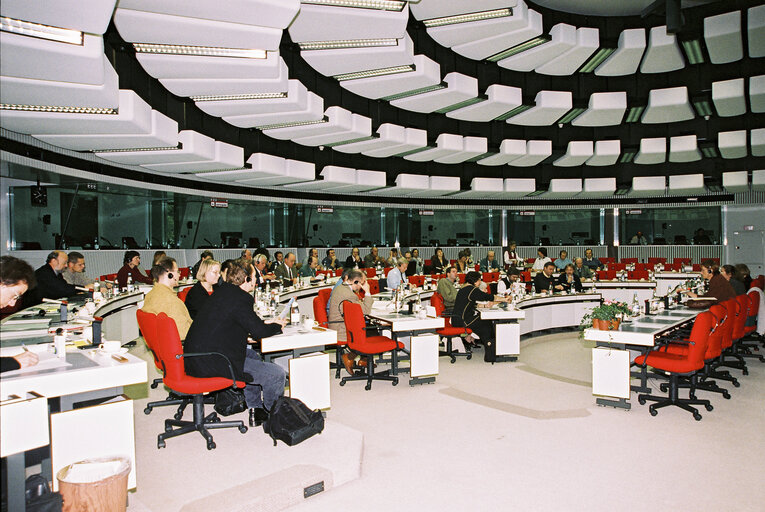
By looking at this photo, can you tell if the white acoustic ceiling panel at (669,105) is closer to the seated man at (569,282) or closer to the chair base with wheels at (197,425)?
the seated man at (569,282)

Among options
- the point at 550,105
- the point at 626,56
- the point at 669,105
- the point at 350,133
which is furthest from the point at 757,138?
the point at 350,133

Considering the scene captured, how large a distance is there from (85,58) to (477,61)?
8688mm

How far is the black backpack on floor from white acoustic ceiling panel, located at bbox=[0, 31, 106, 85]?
3.61 metres

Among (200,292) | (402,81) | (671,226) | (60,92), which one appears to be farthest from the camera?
(671,226)

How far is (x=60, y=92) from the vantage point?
5.32 meters

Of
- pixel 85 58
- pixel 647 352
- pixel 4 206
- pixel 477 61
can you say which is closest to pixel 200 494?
pixel 85 58

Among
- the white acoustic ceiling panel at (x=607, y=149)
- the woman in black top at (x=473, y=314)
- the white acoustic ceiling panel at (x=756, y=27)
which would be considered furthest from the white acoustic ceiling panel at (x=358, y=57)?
the white acoustic ceiling panel at (x=607, y=149)

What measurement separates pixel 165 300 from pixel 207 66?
3163mm

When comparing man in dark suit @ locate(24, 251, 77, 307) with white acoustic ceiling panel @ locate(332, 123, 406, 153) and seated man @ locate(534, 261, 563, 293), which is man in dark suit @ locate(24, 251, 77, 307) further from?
seated man @ locate(534, 261, 563, 293)

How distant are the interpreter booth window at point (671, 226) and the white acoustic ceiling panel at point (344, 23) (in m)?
14.5

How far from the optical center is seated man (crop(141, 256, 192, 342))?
14.9ft

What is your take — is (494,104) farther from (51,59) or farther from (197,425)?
(197,425)

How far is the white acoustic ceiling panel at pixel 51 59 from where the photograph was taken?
4.22 meters

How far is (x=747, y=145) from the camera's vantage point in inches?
511
